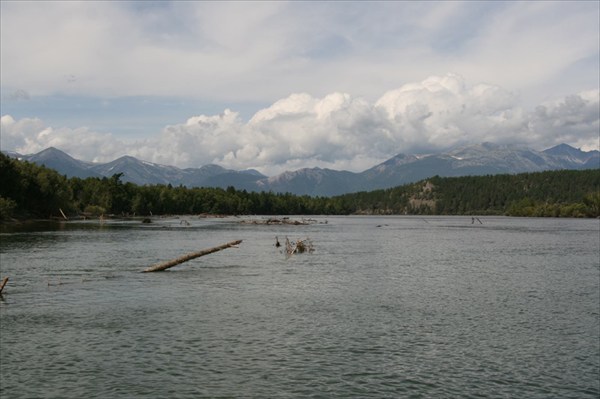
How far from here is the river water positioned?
22.6 metres

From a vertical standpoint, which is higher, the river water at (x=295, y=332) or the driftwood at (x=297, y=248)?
the driftwood at (x=297, y=248)

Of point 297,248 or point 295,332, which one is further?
point 297,248

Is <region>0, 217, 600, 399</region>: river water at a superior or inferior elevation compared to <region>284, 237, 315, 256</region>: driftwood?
inferior

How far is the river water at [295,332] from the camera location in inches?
890

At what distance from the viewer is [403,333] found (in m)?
31.5

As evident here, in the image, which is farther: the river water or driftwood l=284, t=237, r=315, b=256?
driftwood l=284, t=237, r=315, b=256

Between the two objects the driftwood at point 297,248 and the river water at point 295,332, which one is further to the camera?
the driftwood at point 297,248

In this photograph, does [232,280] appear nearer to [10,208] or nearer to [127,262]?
[127,262]

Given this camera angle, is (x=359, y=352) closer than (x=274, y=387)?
No

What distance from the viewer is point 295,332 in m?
31.5

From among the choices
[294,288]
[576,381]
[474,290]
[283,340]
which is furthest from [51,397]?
[474,290]

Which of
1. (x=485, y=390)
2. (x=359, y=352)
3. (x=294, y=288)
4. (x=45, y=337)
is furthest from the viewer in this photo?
(x=294, y=288)

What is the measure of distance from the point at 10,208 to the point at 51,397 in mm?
143241

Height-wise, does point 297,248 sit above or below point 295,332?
above
